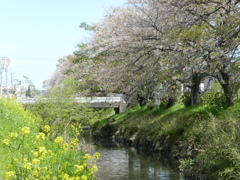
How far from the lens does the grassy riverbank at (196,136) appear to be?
10.7m

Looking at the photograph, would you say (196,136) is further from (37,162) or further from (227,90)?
(37,162)

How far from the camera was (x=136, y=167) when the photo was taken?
14.8 metres

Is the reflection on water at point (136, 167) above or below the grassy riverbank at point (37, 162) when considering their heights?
below

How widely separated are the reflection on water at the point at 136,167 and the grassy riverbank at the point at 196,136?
0.63 metres

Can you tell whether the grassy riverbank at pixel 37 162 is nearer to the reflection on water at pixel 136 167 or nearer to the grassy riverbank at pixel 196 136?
the reflection on water at pixel 136 167

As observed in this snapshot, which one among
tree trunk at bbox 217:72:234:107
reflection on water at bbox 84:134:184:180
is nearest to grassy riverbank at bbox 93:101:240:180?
tree trunk at bbox 217:72:234:107

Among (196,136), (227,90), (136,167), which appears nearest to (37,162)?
(136,167)

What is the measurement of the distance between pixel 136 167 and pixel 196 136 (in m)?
2.62

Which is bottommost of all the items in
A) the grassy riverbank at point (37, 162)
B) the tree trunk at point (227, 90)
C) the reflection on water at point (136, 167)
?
the reflection on water at point (136, 167)

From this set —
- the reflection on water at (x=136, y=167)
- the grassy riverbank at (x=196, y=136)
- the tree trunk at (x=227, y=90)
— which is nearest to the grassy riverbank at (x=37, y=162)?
the reflection on water at (x=136, y=167)

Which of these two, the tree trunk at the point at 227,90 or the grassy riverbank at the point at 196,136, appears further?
the tree trunk at the point at 227,90

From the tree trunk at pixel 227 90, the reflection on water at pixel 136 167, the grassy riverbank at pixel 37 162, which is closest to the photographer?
the grassy riverbank at pixel 37 162

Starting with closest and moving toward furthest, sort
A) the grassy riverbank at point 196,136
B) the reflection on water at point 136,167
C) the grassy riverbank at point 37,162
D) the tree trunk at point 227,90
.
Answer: the grassy riverbank at point 37,162, the grassy riverbank at point 196,136, the reflection on water at point 136,167, the tree trunk at point 227,90

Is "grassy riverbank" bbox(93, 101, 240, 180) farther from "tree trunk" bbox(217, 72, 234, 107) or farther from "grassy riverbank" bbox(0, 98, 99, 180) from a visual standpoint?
"grassy riverbank" bbox(0, 98, 99, 180)
